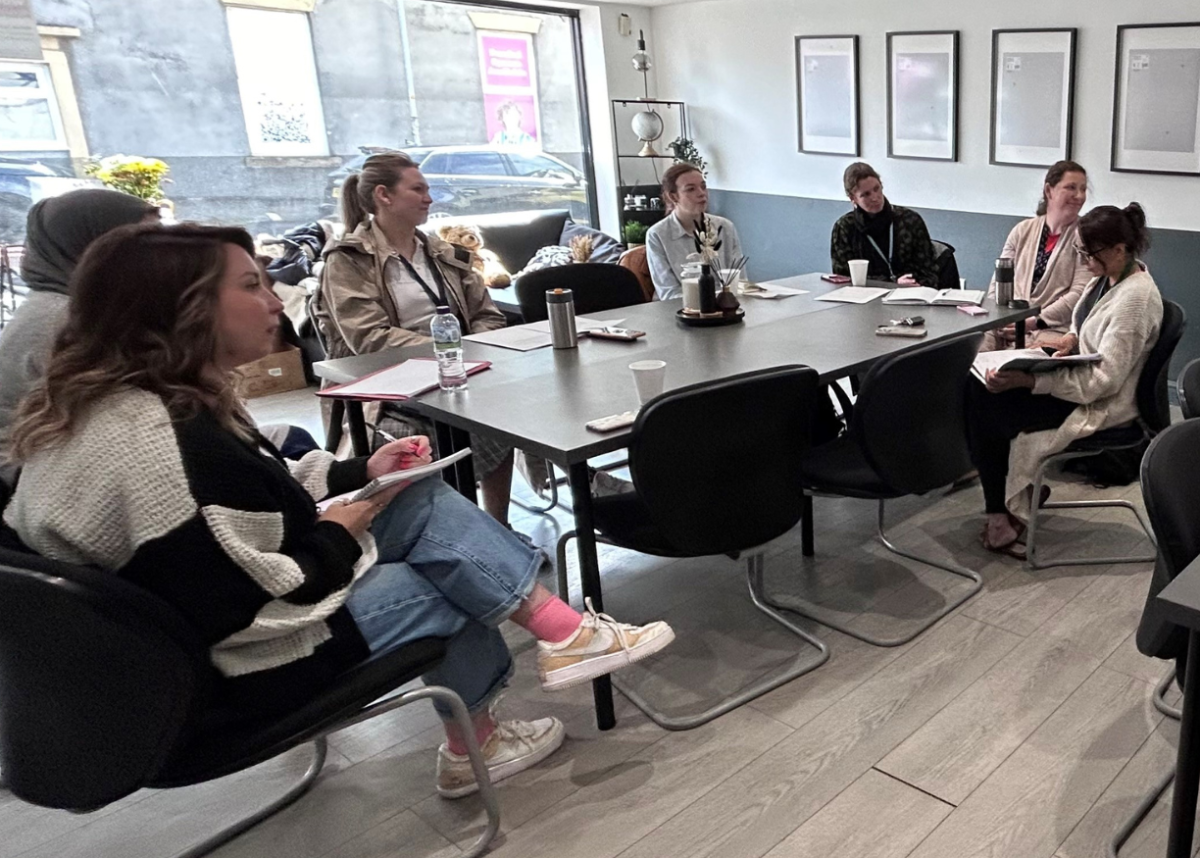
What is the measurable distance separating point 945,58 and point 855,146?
75cm

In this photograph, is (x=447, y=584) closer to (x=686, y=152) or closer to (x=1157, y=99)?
(x=1157, y=99)

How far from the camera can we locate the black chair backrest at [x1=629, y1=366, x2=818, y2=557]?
1.85m

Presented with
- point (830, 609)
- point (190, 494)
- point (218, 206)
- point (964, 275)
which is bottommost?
point (830, 609)

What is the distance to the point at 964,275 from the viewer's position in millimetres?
5281

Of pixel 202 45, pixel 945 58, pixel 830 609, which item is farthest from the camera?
pixel 202 45

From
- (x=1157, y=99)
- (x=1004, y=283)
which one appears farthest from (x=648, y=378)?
(x=1157, y=99)

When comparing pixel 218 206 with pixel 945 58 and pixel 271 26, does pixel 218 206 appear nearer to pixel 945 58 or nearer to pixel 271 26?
pixel 271 26

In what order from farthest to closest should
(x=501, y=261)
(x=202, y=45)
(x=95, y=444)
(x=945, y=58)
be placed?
(x=501, y=261) → (x=202, y=45) → (x=945, y=58) → (x=95, y=444)

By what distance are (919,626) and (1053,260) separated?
1.95 m

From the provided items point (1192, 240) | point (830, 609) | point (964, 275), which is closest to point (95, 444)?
point (830, 609)

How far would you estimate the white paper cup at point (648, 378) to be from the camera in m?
2.15

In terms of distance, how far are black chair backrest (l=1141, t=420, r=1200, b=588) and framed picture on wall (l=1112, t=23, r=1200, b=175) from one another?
3395mm

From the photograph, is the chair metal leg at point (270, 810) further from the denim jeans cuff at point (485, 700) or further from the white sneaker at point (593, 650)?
the white sneaker at point (593, 650)

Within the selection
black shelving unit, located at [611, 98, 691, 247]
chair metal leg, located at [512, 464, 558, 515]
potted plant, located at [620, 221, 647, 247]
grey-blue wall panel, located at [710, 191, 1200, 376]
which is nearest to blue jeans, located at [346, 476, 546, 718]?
chair metal leg, located at [512, 464, 558, 515]
